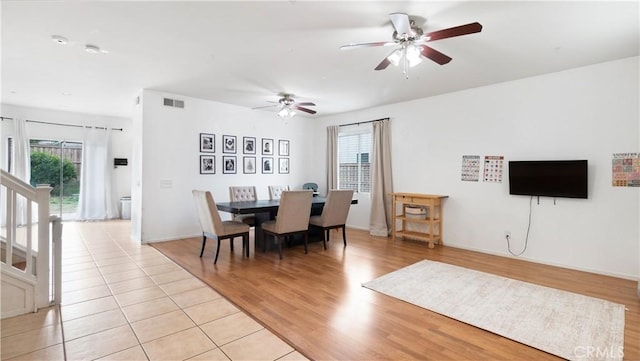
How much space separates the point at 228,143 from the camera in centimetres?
622

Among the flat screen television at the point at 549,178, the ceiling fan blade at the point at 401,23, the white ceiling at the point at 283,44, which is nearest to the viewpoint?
the ceiling fan blade at the point at 401,23

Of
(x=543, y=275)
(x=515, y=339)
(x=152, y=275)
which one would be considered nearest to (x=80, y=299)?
(x=152, y=275)

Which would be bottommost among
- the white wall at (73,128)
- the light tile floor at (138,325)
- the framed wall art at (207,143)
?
the light tile floor at (138,325)

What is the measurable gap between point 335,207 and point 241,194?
1838mm

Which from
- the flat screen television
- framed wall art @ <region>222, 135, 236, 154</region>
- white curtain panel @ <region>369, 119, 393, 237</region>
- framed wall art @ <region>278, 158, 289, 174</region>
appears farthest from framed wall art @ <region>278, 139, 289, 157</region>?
the flat screen television

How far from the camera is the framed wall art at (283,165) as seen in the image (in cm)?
Answer: 716

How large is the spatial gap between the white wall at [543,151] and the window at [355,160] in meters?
1.12

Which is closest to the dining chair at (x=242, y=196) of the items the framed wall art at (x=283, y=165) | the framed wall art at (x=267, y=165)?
the framed wall art at (x=267, y=165)

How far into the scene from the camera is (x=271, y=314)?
2.65 metres

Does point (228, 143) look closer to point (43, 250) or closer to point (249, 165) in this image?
point (249, 165)

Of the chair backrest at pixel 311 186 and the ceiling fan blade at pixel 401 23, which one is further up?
the ceiling fan blade at pixel 401 23

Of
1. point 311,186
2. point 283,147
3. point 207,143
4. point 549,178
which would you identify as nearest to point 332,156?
point 311,186

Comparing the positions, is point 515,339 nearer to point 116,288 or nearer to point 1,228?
point 116,288

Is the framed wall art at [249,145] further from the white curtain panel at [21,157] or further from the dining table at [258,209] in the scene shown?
the white curtain panel at [21,157]
